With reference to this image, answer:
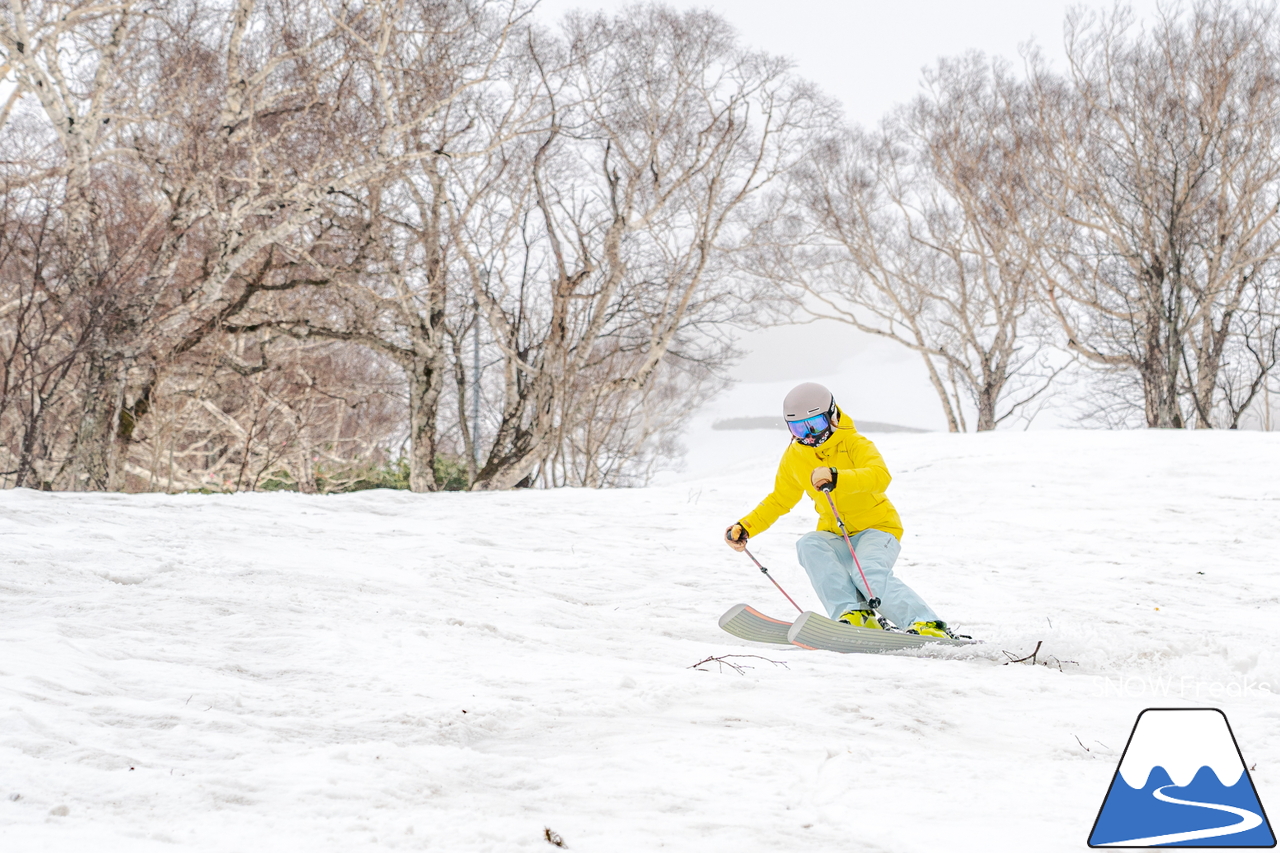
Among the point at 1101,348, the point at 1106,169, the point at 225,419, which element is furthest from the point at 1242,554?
the point at 1101,348

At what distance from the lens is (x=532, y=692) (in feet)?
7.89

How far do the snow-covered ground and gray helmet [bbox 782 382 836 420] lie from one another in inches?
42.3

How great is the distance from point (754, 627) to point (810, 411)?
1.03 meters

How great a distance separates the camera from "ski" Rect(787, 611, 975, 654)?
10.7ft

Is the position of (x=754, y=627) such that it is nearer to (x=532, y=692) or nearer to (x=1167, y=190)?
(x=532, y=692)

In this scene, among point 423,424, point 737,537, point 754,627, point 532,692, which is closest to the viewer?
point 532,692

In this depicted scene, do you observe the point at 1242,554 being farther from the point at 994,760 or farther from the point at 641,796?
the point at 641,796

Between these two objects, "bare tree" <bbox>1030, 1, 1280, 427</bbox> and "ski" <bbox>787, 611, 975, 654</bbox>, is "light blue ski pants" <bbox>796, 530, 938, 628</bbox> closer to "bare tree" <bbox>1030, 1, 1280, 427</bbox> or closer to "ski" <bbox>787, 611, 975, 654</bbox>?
"ski" <bbox>787, 611, 975, 654</bbox>

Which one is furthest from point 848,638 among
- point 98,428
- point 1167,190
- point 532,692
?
point 1167,190

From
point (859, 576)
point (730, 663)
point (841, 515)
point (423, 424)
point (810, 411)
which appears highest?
point (423, 424)

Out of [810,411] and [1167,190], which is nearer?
[810,411]

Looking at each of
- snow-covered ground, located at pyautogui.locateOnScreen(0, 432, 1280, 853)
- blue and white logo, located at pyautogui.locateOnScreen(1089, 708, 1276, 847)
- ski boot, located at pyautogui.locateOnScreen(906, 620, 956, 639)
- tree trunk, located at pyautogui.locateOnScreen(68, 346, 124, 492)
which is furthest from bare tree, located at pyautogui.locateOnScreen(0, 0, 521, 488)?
blue and white logo, located at pyautogui.locateOnScreen(1089, 708, 1276, 847)

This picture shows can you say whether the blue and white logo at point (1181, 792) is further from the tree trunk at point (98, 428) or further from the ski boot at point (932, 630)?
the tree trunk at point (98, 428)

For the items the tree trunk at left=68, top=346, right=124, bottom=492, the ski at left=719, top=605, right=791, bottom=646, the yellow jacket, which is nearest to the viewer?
the ski at left=719, top=605, right=791, bottom=646
